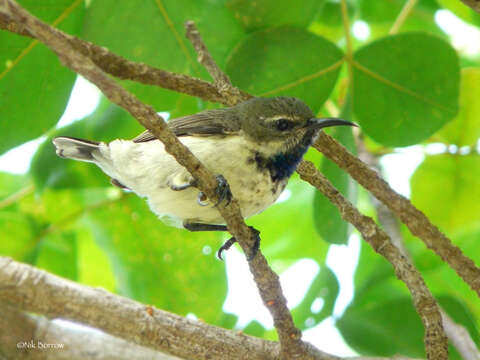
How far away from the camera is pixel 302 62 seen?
3.75m

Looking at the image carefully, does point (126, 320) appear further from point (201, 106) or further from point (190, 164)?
point (201, 106)

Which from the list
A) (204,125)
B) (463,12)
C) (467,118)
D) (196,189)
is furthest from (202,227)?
(463,12)

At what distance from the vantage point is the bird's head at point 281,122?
11.8 feet

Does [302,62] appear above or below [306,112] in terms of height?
above

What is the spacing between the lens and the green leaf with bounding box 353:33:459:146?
12.2ft

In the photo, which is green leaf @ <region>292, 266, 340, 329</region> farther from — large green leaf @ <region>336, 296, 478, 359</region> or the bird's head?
the bird's head

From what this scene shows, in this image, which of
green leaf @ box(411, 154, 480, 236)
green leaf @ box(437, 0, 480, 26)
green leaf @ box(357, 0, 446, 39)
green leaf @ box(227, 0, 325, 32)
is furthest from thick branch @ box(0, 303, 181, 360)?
green leaf @ box(357, 0, 446, 39)

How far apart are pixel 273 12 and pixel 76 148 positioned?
1512mm

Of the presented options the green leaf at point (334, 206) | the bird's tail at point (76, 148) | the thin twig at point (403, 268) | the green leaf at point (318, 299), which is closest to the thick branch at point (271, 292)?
the thin twig at point (403, 268)

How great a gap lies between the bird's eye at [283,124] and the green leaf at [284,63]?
0.61 feet

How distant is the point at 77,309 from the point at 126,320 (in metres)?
0.28

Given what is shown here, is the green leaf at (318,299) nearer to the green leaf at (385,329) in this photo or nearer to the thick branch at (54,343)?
the green leaf at (385,329)

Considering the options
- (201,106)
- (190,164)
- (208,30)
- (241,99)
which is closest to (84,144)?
(201,106)

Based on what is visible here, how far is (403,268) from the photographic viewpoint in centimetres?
305
